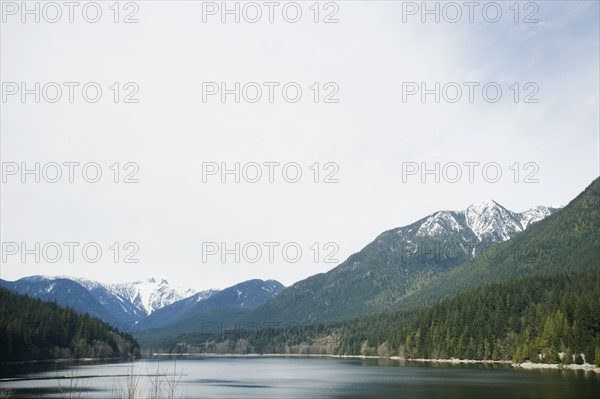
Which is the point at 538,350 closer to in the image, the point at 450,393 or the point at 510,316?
the point at 510,316

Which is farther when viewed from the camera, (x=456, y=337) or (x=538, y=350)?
(x=456, y=337)

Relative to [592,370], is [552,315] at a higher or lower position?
higher

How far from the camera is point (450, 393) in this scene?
278 feet

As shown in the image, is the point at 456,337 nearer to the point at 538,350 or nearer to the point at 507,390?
the point at 538,350

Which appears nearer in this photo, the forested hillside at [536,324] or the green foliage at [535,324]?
the forested hillside at [536,324]

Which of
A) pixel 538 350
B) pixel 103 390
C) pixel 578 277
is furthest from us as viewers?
pixel 578 277

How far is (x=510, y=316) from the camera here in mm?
→ 186500

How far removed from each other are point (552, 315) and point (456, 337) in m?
45.1

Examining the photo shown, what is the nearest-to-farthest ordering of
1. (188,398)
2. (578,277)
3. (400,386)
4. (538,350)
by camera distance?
(188,398) < (400,386) < (538,350) < (578,277)

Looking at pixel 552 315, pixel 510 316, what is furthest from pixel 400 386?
pixel 510 316

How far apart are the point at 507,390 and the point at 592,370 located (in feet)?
167

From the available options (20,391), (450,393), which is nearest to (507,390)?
(450,393)

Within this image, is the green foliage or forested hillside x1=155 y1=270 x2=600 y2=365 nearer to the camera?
forested hillside x1=155 y1=270 x2=600 y2=365

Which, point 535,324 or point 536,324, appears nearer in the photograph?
point 536,324
